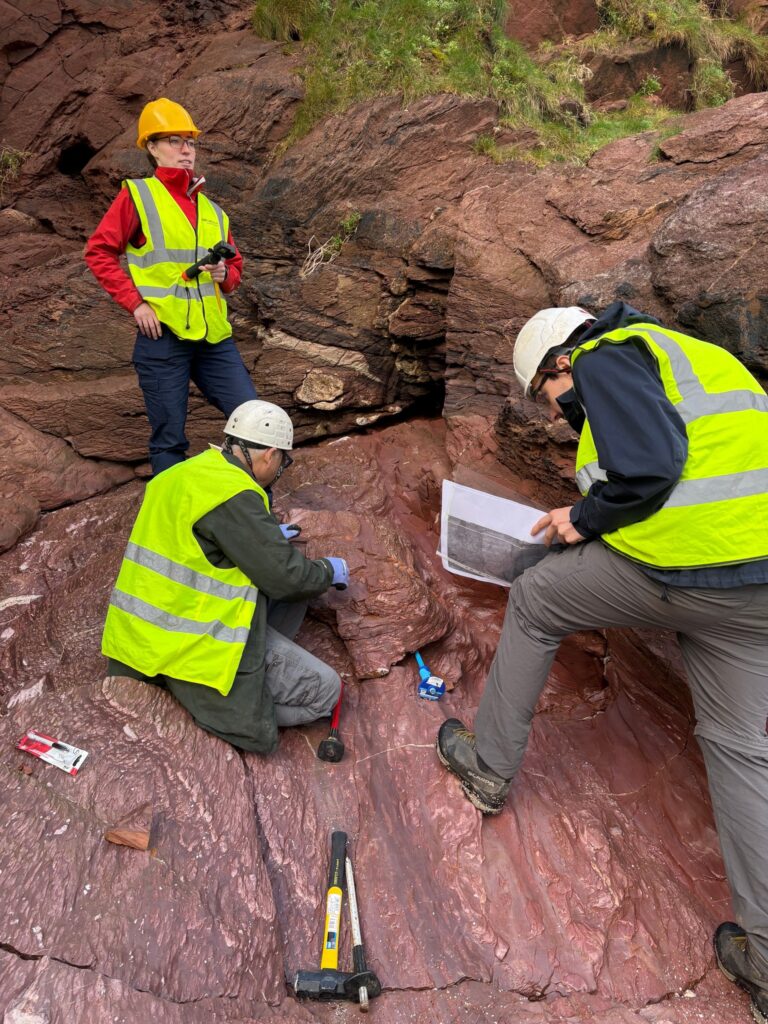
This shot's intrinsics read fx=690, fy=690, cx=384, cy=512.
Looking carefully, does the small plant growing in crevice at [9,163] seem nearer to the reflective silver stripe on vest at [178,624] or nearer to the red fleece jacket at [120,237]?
the red fleece jacket at [120,237]

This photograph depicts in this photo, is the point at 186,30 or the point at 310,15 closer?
the point at 310,15

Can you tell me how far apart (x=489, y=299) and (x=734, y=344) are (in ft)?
5.54

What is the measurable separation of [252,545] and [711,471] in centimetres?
171

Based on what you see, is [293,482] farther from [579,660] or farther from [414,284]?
[579,660]

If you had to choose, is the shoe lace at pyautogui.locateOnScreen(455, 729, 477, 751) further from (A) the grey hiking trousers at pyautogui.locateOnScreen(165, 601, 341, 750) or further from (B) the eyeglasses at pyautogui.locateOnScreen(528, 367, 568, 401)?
(B) the eyeglasses at pyautogui.locateOnScreen(528, 367, 568, 401)

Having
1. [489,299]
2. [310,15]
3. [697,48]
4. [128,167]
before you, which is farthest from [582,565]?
[697,48]

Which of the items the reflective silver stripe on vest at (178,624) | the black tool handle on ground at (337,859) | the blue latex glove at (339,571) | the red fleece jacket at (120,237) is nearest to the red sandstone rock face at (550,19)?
the red fleece jacket at (120,237)

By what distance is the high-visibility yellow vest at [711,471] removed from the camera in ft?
6.79

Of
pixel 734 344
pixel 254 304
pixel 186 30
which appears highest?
pixel 186 30

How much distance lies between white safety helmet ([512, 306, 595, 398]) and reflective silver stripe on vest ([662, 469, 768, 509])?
0.70m

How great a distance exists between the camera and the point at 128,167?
18.7ft

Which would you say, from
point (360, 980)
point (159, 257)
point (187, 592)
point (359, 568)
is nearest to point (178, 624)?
point (187, 592)

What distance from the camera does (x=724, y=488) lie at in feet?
6.81

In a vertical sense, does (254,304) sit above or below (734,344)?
below
